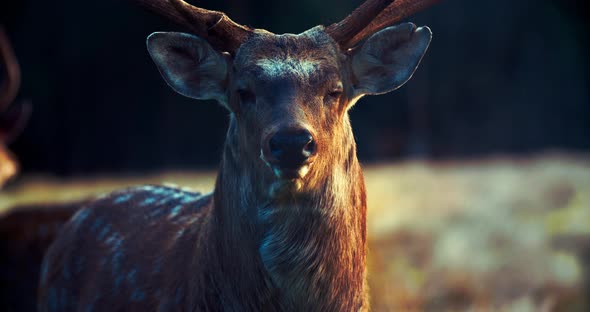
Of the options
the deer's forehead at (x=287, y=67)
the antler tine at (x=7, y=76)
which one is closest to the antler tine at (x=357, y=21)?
the deer's forehead at (x=287, y=67)

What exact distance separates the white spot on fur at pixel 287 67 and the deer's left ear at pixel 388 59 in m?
0.40

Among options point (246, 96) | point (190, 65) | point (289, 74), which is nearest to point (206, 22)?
point (190, 65)

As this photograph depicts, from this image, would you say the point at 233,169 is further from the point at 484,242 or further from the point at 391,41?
the point at 484,242

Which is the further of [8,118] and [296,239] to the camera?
[8,118]

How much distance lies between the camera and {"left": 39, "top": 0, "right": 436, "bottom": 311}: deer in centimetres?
342

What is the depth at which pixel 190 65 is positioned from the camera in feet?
12.6

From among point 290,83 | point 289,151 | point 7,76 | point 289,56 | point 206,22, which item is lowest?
point 289,151

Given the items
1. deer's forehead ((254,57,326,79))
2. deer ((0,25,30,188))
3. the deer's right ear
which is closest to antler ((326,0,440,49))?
Result: deer's forehead ((254,57,326,79))

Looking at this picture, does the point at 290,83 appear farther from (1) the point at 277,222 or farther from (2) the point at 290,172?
(1) the point at 277,222

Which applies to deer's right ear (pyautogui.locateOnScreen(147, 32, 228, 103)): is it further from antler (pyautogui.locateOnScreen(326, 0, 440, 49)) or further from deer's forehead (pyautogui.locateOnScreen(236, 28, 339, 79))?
antler (pyautogui.locateOnScreen(326, 0, 440, 49))

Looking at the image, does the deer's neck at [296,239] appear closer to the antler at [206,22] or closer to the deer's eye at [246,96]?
the deer's eye at [246,96]

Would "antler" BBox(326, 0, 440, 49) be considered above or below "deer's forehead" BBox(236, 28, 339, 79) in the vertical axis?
above

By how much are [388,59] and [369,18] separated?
29 centimetres

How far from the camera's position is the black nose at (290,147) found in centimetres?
313
